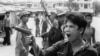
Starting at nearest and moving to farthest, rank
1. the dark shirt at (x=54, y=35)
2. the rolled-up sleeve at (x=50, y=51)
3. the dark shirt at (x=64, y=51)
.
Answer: the dark shirt at (x=64, y=51) < the rolled-up sleeve at (x=50, y=51) < the dark shirt at (x=54, y=35)

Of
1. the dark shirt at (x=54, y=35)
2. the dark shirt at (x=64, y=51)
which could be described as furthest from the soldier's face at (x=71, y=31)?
the dark shirt at (x=54, y=35)

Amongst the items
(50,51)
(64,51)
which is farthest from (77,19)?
(50,51)

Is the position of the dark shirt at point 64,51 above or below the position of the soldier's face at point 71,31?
below

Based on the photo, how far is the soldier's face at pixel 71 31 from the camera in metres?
2.88

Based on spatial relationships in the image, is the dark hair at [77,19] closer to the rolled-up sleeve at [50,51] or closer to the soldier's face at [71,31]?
the soldier's face at [71,31]

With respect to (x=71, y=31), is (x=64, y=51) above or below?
below

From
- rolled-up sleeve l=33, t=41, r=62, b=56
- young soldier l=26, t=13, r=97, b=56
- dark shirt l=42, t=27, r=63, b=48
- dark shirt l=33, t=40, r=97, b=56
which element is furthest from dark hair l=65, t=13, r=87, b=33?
dark shirt l=42, t=27, r=63, b=48

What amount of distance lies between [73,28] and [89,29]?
289 cm

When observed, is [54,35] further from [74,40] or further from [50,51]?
[74,40]

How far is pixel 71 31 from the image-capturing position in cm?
289

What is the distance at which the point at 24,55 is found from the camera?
5121 millimetres


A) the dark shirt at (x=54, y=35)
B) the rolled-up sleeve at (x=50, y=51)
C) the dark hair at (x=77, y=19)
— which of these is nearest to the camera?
the dark hair at (x=77, y=19)

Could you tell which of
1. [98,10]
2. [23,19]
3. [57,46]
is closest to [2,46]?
[23,19]

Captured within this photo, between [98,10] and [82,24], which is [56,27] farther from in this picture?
[98,10]
